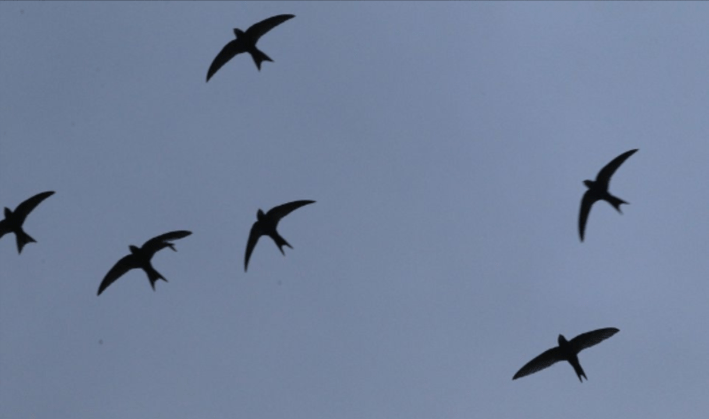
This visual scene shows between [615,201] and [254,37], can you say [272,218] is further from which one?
[615,201]

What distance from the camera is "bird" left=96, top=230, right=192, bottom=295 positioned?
21625mm

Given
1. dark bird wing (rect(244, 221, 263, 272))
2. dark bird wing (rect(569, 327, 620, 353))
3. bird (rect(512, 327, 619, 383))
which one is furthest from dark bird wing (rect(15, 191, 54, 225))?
dark bird wing (rect(569, 327, 620, 353))

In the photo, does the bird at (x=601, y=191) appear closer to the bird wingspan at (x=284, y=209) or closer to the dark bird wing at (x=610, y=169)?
the dark bird wing at (x=610, y=169)

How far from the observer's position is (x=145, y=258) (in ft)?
72.4

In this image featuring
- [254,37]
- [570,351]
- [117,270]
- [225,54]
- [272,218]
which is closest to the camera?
[570,351]

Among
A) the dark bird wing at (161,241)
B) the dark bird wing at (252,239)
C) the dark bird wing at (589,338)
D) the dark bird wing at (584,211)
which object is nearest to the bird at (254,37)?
the dark bird wing at (252,239)

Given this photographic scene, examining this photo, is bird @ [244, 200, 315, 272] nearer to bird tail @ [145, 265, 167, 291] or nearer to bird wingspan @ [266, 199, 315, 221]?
bird wingspan @ [266, 199, 315, 221]

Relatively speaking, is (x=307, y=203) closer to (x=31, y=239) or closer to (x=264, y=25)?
(x=264, y=25)

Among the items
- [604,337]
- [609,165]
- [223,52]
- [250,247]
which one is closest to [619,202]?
[609,165]

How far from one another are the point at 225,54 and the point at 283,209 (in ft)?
13.7

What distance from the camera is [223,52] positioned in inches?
936

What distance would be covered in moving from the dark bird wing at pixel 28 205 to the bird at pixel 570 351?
10093mm

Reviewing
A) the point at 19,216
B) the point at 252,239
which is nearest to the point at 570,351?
the point at 252,239

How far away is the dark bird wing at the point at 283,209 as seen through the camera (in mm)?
21631
